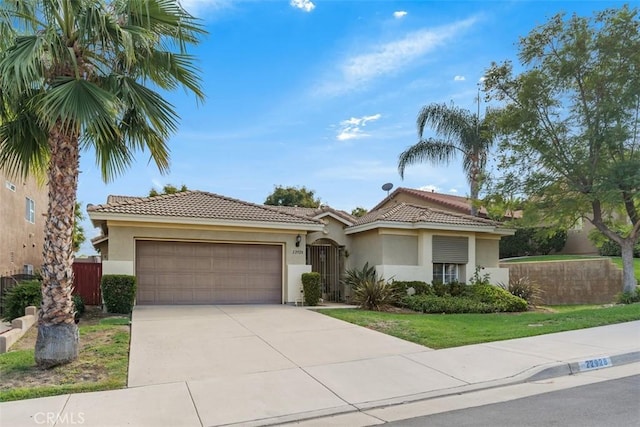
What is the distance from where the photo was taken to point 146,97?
28.3 feet

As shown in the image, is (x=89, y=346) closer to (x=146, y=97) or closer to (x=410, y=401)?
(x=146, y=97)

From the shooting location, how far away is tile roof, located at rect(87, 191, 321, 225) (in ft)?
51.3

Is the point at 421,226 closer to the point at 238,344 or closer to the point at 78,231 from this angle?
the point at 238,344

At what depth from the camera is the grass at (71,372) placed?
6.85m

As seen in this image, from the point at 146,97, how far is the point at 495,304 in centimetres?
1384

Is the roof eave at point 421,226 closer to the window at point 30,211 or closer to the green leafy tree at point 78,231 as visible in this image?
the window at point 30,211

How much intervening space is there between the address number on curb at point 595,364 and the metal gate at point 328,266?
40.5 ft

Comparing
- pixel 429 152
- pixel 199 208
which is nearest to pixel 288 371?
→ pixel 199 208

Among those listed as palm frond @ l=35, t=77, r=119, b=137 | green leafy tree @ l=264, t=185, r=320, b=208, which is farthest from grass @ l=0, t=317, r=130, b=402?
green leafy tree @ l=264, t=185, r=320, b=208

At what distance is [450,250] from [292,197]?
25.2 m

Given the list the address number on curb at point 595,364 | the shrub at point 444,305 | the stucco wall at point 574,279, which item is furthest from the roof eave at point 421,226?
the address number on curb at point 595,364

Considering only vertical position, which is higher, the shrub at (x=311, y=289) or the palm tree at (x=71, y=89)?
the palm tree at (x=71, y=89)

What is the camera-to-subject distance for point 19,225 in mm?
22406

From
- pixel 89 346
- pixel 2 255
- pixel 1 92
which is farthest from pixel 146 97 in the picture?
pixel 2 255
